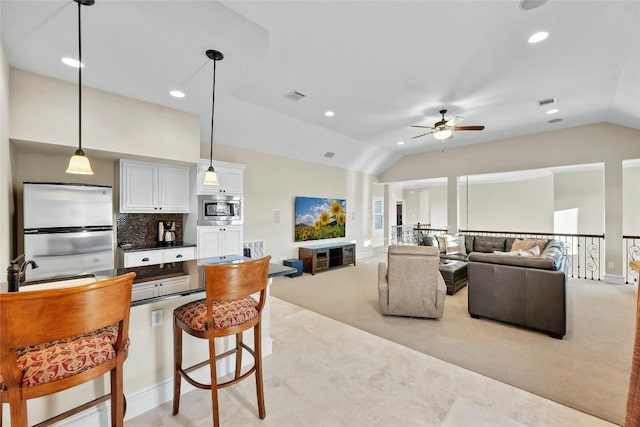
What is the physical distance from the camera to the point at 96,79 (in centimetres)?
284

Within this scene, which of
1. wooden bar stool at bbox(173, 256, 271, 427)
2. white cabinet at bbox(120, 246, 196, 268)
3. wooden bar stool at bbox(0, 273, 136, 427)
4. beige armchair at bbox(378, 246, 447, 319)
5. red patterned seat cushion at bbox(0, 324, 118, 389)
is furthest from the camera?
white cabinet at bbox(120, 246, 196, 268)

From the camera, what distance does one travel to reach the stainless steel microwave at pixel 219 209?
4332 mm

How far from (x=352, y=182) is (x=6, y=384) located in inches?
304

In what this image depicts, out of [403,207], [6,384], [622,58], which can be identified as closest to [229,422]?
[6,384]

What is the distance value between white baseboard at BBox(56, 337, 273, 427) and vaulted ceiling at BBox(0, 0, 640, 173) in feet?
8.94

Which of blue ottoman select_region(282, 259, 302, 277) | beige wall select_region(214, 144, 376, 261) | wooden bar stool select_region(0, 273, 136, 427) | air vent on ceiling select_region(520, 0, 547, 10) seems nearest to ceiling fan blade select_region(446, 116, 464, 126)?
air vent on ceiling select_region(520, 0, 547, 10)

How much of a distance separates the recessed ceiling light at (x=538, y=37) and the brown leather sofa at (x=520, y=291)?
2.42m

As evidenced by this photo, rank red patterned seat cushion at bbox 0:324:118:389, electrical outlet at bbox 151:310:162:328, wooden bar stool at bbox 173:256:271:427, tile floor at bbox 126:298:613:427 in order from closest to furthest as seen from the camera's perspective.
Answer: red patterned seat cushion at bbox 0:324:118:389
wooden bar stool at bbox 173:256:271:427
tile floor at bbox 126:298:613:427
electrical outlet at bbox 151:310:162:328

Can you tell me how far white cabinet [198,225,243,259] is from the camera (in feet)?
14.2

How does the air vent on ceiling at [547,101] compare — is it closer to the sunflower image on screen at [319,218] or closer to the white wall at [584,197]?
the sunflower image on screen at [319,218]

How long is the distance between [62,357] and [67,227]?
2644mm

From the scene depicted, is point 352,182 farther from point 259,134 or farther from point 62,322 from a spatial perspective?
point 62,322

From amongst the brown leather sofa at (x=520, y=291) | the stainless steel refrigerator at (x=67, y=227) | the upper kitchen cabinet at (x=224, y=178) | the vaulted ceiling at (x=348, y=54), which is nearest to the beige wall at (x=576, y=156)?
the vaulted ceiling at (x=348, y=54)

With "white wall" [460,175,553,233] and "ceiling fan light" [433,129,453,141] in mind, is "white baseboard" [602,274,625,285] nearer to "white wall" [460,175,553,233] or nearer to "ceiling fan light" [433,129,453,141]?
"white wall" [460,175,553,233]
